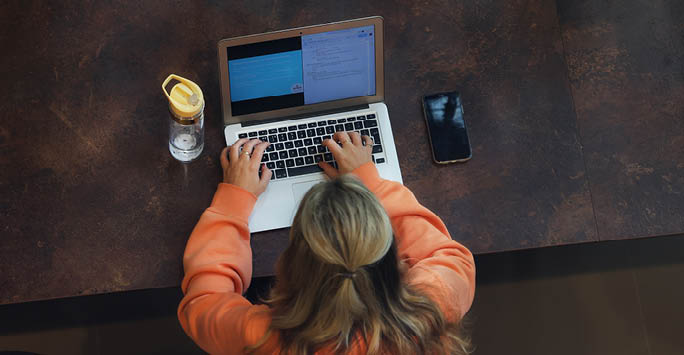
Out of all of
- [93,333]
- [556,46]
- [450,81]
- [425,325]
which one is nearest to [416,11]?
[450,81]

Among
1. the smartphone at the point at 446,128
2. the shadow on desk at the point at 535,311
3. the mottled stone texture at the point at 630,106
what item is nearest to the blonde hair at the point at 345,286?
the smartphone at the point at 446,128

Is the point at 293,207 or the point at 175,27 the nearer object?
the point at 293,207

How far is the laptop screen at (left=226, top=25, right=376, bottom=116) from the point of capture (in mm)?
1062

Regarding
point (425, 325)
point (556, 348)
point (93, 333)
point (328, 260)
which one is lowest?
point (556, 348)

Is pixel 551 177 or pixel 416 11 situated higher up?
pixel 416 11

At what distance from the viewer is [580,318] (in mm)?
1683

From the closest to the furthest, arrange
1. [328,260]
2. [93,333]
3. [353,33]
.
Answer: [328,260], [353,33], [93,333]

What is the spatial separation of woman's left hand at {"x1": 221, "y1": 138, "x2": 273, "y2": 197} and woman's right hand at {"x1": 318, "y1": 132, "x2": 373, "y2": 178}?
12cm

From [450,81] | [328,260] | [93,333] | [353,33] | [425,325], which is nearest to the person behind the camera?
[328,260]

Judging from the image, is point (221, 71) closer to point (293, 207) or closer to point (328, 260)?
point (293, 207)

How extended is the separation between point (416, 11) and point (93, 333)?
1.26 metres

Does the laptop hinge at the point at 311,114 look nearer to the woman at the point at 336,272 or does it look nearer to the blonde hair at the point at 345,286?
the woman at the point at 336,272

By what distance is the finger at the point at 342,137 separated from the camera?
114 cm

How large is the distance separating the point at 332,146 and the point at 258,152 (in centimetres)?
15
